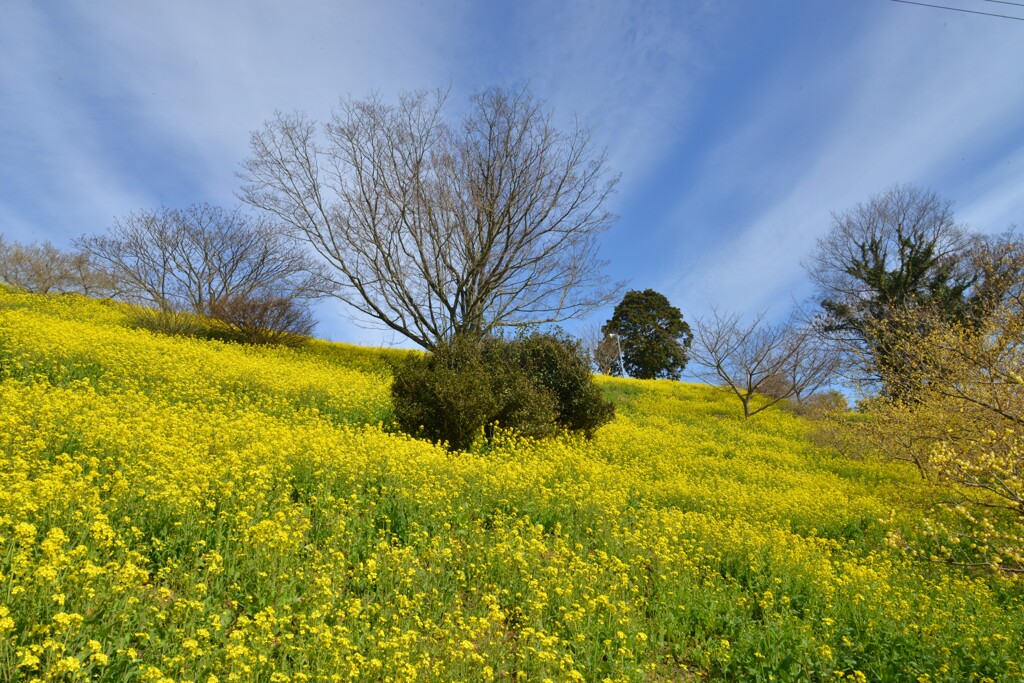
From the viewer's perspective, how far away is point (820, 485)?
11.5 metres

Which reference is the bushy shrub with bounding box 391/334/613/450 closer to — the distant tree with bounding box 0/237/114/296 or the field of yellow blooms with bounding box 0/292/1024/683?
the field of yellow blooms with bounding box 0/292/1024/683

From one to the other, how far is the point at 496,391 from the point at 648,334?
103 feet

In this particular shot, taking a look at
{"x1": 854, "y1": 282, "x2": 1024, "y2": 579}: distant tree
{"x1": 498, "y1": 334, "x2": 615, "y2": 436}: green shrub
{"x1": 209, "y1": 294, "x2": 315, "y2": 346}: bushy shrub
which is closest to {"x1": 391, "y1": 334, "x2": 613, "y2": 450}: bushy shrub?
{"x1": 498, "y1": 334, "x2": 615, "y2": 436}: green shrub

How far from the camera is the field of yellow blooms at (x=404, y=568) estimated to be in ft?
10.4

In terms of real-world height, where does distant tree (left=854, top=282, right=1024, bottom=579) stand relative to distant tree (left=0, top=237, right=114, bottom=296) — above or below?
below

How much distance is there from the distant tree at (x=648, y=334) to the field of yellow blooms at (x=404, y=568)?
98.0 feet

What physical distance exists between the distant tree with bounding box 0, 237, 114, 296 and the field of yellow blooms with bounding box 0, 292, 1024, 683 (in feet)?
70.2

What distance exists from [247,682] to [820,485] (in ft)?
38.9

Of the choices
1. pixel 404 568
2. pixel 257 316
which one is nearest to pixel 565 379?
pixel 404 568

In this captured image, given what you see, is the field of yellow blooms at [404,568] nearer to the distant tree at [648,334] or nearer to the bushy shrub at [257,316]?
the bushy shrub at [257,316]

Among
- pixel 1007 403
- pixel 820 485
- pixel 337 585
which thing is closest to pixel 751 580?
pixel 1007 403

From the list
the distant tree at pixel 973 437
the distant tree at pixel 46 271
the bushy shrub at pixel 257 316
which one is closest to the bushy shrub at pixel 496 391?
the distant tree at pixel 973 437

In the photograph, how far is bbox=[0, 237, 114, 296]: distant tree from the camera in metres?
26.6

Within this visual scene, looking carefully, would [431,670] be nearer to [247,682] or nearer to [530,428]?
[247,682]
